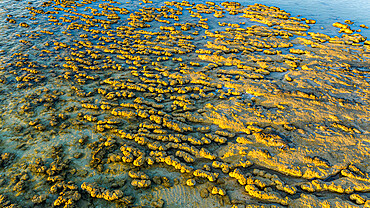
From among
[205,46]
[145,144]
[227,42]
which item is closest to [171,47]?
[205,46]

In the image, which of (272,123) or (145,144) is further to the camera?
(272,123)

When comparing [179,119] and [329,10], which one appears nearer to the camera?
A: [179,119]

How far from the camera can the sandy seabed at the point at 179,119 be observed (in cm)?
655

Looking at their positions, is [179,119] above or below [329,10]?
below

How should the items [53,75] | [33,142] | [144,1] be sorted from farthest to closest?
[144,1]
[53,75]
[33,142]

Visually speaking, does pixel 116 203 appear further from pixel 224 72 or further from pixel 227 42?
pixel 227 42

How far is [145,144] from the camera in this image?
7.99 m

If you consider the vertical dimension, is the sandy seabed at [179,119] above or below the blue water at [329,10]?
below

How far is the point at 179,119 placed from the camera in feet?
30.2

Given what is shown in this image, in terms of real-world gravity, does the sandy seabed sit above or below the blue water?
below

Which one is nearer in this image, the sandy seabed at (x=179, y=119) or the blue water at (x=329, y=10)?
the sandy seabed at (x=179, y=119)

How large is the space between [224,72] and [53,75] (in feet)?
34.6

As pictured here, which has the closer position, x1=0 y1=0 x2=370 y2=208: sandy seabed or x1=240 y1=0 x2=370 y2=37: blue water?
x1=0 y1=0 x2=370 y2=208: sandy seabed

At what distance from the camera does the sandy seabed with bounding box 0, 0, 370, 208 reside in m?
6.55
